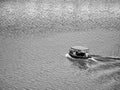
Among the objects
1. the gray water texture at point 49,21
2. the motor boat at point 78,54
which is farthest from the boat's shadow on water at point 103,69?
the gray water texture at point 49,21

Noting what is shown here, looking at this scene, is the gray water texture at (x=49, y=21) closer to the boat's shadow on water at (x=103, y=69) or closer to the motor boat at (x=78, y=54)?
the motor boat at (x=78, y=54)

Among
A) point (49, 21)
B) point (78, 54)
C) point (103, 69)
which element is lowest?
point (103, 69)

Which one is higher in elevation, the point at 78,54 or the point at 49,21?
the point at 49,21

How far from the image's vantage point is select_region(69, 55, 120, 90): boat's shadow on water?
29172 millimetres

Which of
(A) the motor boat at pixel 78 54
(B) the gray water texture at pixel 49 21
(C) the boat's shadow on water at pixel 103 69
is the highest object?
(B) the gray water texture at pixel 49 21

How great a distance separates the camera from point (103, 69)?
3241 cm

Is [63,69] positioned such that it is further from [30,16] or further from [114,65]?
[30,16]

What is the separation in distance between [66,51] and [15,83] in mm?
13387

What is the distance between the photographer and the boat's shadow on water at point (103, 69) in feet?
95.7

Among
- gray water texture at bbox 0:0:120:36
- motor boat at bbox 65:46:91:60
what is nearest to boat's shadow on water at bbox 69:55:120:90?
motor boat at bbox 65:46:91:60

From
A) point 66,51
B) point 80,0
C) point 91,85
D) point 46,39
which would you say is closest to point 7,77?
point 91,85

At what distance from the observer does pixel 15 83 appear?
2741 cm

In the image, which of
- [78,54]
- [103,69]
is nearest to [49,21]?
[78,54]

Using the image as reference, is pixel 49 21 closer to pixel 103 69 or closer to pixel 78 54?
pixel 78 54
